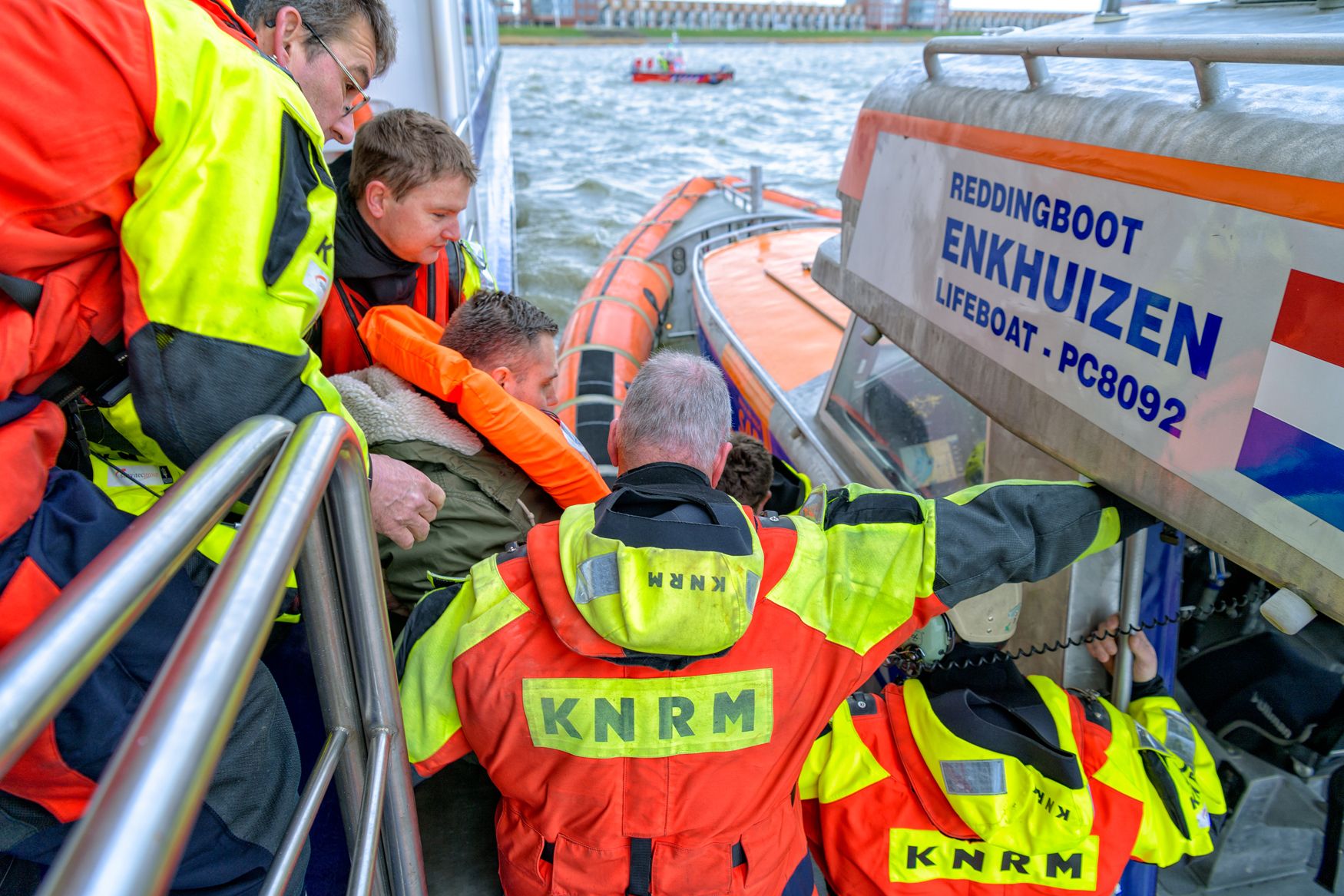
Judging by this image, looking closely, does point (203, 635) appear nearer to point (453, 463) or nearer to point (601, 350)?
point (453, 463)

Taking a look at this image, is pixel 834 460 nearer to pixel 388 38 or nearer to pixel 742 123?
pixel 388 38

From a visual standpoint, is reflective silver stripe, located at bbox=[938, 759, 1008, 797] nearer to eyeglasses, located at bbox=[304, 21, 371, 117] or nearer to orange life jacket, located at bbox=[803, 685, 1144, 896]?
orange life jacket, located at bbox=[803, 685, 1144, 896]

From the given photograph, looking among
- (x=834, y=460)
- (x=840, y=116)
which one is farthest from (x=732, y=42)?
(x=834, y=460)

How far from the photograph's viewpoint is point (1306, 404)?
1.19 m

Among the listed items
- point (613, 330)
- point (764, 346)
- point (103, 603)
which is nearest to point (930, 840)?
point (103, 603)

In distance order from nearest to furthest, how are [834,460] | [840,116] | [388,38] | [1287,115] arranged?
1. [1287,115]
2. [388,38]
3. [834,460]
4. [840,116]

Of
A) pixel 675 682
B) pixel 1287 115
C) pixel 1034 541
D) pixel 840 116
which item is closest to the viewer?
pixel 1287 115

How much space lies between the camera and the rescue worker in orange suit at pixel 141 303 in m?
1.03

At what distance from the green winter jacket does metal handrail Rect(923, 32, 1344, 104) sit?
1446 millimetres

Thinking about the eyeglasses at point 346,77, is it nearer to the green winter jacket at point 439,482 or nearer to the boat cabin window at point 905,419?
the green winter jacket at point 439,482

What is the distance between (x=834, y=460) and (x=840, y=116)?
29272mm

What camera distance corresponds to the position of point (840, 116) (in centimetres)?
2969

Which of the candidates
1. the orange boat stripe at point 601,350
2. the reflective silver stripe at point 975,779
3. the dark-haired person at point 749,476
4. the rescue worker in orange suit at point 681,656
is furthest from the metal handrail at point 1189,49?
the orange boat stripe at point 601,350

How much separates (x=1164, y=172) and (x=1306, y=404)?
47cm
